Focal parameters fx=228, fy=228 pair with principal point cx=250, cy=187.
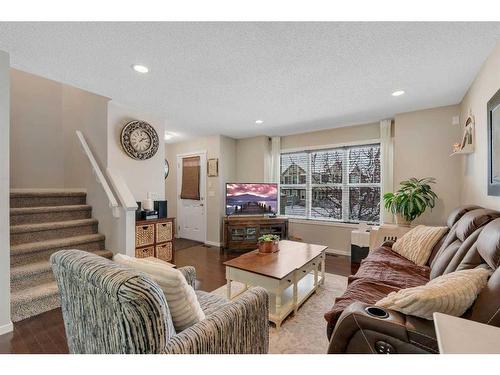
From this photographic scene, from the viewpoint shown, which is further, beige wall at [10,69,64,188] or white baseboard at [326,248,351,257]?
white baseboard at [326,248,351,257]

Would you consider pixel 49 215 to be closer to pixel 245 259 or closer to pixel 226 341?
pixel 245 259

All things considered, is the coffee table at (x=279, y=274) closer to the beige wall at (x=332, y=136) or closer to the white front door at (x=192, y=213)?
the beige wall at (x=332, y=136)

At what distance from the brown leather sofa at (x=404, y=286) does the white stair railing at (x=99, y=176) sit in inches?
98.9

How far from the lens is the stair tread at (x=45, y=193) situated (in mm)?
2763

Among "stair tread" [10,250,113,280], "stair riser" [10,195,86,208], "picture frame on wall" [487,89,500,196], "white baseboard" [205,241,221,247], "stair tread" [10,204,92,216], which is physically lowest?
"white baseboard" [205,241,221,247]

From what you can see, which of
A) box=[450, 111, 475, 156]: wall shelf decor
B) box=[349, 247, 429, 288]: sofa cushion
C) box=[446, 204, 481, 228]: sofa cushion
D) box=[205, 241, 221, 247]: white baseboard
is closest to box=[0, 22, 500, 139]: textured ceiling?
box=[450, 111, 475, 156]: wall shelf decor

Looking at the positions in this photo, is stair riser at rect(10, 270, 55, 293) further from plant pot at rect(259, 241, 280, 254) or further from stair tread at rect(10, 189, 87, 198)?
plant pot at rect(259, 241, 280, 254)

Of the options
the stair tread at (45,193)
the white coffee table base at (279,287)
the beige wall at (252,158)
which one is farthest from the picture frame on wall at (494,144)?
the stair tread at (45,193)

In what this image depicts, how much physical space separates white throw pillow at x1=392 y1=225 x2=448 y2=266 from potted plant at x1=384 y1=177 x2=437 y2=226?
46 cm

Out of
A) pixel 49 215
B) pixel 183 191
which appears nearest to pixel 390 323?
pixel 49 215

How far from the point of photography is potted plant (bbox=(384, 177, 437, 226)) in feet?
9.39

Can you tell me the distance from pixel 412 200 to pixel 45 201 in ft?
15.6

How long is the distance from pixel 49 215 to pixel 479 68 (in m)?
4.82
